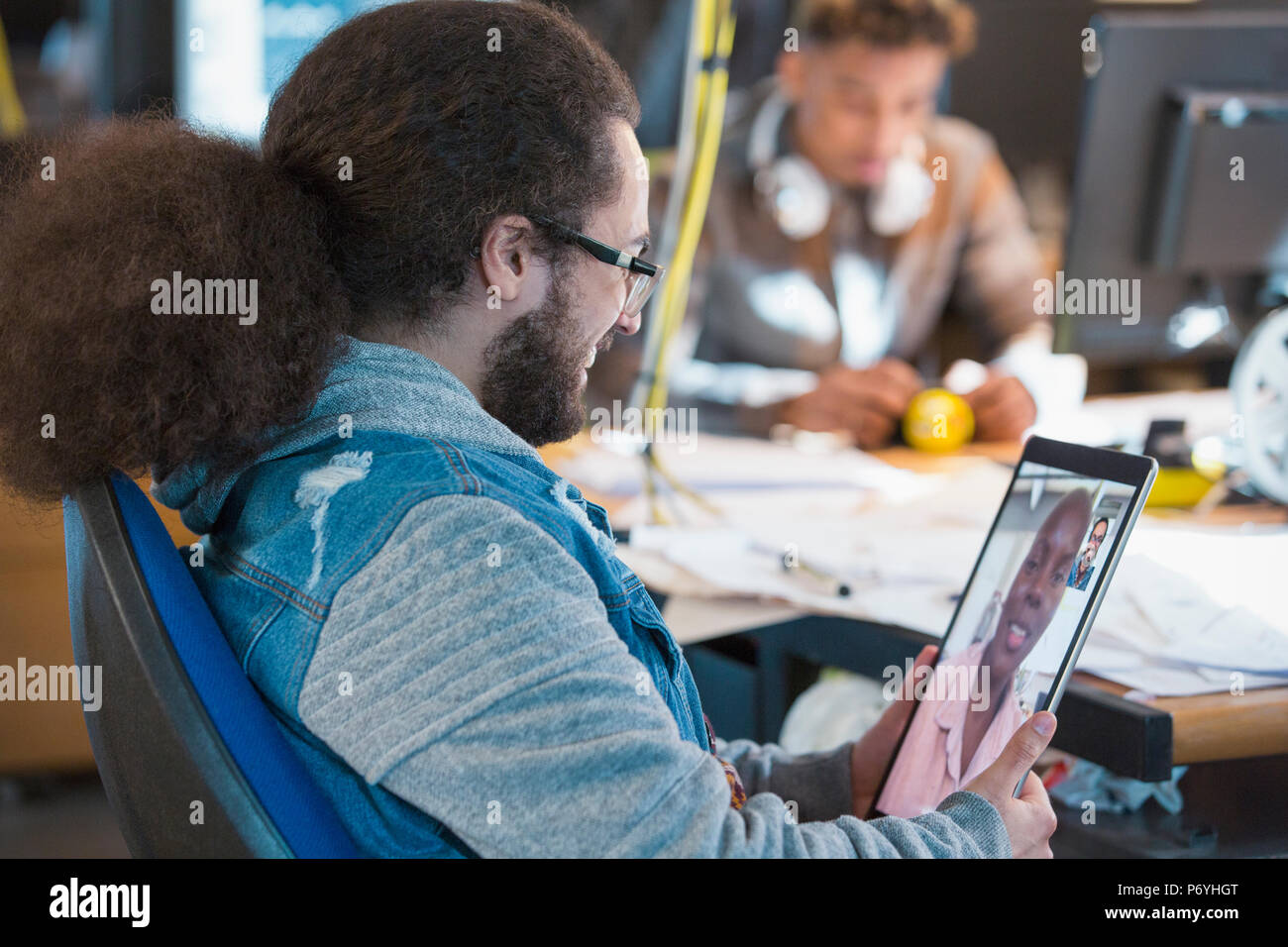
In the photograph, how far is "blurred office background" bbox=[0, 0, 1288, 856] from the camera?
1695mm

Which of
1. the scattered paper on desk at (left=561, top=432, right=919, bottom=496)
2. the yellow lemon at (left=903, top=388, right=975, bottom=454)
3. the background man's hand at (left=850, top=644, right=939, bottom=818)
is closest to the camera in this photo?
the background man's hand at (left=850, top=644, right=939, bottom=818)

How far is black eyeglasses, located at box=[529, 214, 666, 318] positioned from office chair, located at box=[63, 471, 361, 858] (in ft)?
1.07

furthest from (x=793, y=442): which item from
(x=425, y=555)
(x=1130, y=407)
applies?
(x=425, y=555)

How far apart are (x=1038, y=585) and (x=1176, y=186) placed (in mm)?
909

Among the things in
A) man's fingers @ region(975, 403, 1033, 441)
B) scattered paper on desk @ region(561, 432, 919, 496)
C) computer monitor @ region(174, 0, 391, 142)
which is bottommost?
scattered paper on desk @ region(561, 432, 919, 496)

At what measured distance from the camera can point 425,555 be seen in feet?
2.19

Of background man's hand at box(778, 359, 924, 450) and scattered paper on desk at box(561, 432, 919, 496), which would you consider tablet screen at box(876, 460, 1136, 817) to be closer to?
scattered paper on desk at box(561, 432, 919, 496)

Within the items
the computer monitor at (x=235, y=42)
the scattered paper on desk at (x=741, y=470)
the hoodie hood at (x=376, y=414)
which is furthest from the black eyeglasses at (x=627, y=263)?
the computer monitor at (x=235, y=42)

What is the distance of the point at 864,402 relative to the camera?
1.98 metres

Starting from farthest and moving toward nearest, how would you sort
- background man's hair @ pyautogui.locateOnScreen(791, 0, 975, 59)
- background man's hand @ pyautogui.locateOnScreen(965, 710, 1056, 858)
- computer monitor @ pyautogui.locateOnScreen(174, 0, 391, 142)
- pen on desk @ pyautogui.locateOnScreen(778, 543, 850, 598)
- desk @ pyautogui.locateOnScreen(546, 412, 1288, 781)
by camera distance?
1. background man's hair @ pyautogui.locateOnScreen(791, 0, 975, 59)
2. computer monitor @ pyautogui.locateOnScreen(174, 0, 391, 142)
3. pen on desk @ pyautogui.locateOnScreen(778, 543, 850, 598)
4. desk @ pyautogui.locateOnScreen(546, 412, 1288, 781)
5. background man's hand @ pyautogui.locateOnScreen(965, 710, 1056, 858)

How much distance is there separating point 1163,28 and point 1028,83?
2290mm

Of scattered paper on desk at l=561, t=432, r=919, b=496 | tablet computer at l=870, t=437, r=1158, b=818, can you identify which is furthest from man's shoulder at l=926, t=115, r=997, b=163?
tablet computer at l=870, t=437, r=1158, b=818

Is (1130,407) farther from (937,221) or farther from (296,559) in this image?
(296,559)

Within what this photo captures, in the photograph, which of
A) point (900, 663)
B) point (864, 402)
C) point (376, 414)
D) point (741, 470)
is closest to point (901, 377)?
point (864, 402)
